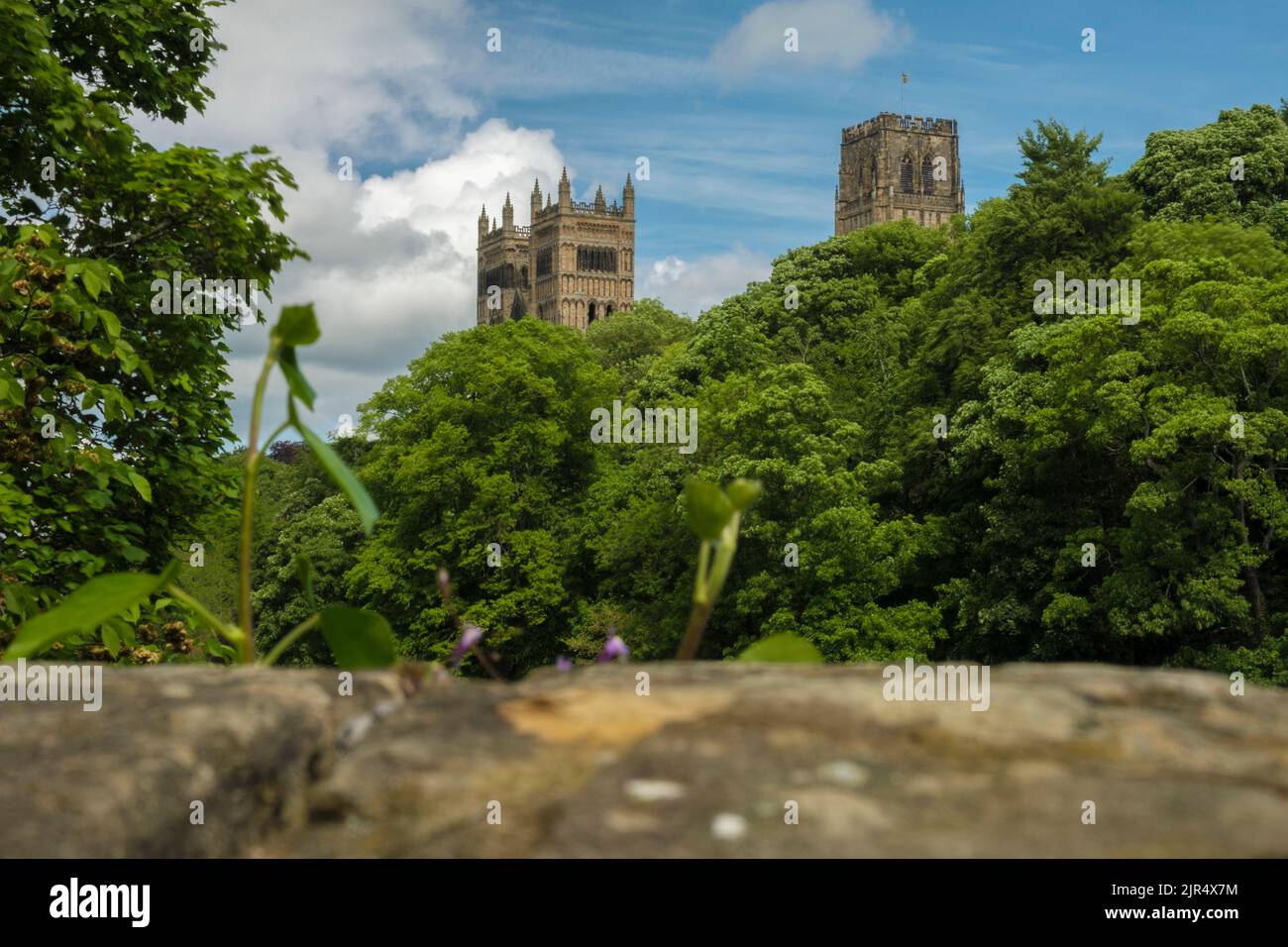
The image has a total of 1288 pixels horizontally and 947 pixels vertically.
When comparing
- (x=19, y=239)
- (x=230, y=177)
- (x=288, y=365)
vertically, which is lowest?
(x=288, y=365)

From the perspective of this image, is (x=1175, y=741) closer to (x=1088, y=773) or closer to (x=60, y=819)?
(x=1088, y=773)

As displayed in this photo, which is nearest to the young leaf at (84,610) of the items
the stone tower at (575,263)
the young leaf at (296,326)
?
the young leaf at (296,326)

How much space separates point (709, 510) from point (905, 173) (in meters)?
145

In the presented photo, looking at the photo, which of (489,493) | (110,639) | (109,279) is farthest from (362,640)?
(489,493)

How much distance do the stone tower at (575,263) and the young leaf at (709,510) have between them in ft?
553

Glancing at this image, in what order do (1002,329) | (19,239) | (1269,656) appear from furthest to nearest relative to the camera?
(1002,329) → (1269,656) → (19,239)

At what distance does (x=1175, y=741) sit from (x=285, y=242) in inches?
601

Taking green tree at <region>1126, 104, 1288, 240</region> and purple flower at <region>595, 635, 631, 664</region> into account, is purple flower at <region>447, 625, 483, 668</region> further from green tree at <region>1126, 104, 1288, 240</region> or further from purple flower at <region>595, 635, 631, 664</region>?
green tree at <region>1126, 104, 1288, 240</region>

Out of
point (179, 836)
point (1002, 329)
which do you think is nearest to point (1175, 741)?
point (179, 836)

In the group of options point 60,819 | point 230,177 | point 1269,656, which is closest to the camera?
point 60,819

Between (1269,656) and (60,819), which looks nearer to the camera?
(60,819)

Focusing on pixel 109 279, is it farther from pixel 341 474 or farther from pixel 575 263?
pixel 575 263

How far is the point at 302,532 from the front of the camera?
57.8m

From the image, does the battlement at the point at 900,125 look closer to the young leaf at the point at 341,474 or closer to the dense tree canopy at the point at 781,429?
the dense tree canopy at the point at 781,429
